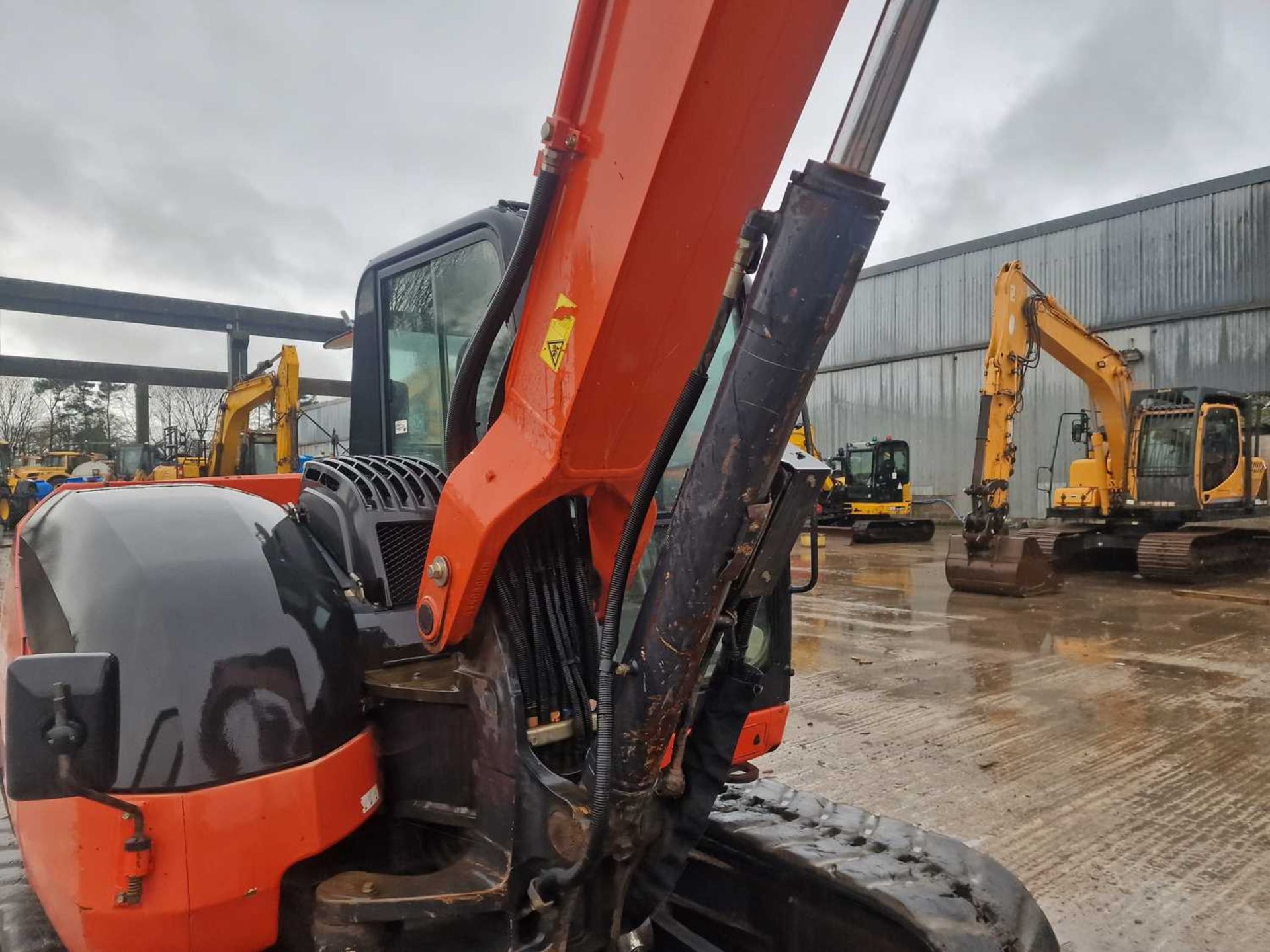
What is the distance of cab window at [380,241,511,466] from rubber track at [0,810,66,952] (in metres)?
1.48

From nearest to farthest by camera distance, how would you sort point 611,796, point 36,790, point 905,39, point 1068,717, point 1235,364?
point 905,39 → point 36,790 → point 611,796 → point 1068,717 → point 1235,364

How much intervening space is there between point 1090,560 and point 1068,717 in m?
8.96

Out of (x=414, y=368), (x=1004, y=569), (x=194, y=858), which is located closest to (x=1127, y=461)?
(x=1004, y=569)

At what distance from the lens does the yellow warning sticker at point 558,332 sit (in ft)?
5.47

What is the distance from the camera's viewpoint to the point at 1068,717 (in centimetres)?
537

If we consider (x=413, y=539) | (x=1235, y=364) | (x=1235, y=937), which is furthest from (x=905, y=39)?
(x=1235, y=364)

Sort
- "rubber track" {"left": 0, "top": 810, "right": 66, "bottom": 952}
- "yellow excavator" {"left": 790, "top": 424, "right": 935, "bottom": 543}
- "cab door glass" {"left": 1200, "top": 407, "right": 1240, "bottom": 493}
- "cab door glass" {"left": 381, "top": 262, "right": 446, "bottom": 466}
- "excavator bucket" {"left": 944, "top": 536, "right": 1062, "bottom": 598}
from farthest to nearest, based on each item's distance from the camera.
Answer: "yellow excavator" {"left": 790, "top": 424, "right": 935, "bottom": 543} < "cab door glass" {"left": 1200, "top": 407, "right": 1240, "bottom": 493} < "excavator bucket" {"left": 944, "top": 536, "right": 1062, "bottom": 598} < "cab door glass" {"left": 381, "top": 262, "right": 446, "bottom": 466} < "rubber track" {"left": 0, "top": 810, "right": 66, "bottom": 952}

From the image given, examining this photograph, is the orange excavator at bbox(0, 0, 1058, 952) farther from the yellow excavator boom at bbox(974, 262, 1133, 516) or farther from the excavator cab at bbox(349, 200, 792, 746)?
the yellow excavator boom at bbox(974, 262, 1133, 516)

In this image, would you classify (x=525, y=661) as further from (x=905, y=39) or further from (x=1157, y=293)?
(x=1157, y=293)

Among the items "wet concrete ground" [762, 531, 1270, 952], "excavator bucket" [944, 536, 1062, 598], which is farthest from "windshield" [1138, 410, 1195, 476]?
"wet concrete ground" [762, 531, 1270, 952]

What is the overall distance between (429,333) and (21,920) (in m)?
1.83

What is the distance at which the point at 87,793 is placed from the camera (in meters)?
1.45

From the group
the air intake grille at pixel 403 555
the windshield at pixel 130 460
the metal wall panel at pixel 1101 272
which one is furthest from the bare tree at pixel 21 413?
the air intake grille at pixel 403 555

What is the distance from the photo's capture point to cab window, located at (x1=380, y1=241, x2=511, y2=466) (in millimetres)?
2553
